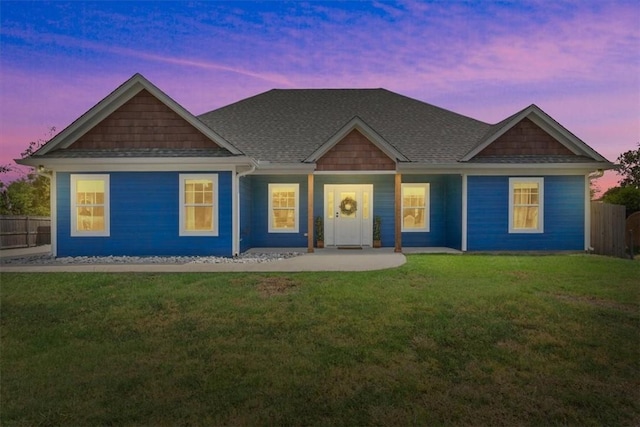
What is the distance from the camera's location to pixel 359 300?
277 inches

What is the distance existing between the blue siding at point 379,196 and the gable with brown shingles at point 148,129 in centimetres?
465

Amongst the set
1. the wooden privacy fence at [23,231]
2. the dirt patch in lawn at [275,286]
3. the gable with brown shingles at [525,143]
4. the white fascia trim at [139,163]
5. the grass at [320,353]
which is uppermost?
the gable with brown shingles at [525,143]

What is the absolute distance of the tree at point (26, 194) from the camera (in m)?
30.9

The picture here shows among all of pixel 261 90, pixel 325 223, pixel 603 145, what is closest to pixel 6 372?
pixel 325 223

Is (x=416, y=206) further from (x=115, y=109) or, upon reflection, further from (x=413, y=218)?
(x=115, y=109)

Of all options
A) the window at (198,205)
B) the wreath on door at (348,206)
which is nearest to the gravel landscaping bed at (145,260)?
the window at (198,205)

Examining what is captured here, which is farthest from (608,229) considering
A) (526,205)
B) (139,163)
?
(139,163)

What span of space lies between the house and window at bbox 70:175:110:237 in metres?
0.03

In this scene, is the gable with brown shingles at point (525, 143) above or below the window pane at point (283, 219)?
above

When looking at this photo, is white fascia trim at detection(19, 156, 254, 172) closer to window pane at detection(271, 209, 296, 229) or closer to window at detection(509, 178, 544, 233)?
window pane at detection(271, 209, 296, 229)

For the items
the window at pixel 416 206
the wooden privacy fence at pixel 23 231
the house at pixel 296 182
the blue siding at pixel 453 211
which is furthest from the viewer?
the wooden privacy fence at pixel 23 231

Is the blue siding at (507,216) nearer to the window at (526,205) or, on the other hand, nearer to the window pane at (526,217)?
the window at (526,205)

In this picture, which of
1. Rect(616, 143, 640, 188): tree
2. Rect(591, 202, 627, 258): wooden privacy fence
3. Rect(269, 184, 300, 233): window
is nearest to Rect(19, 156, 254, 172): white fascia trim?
Rect(269, 184, 300, 233): window

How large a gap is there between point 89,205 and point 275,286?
8214 mm
